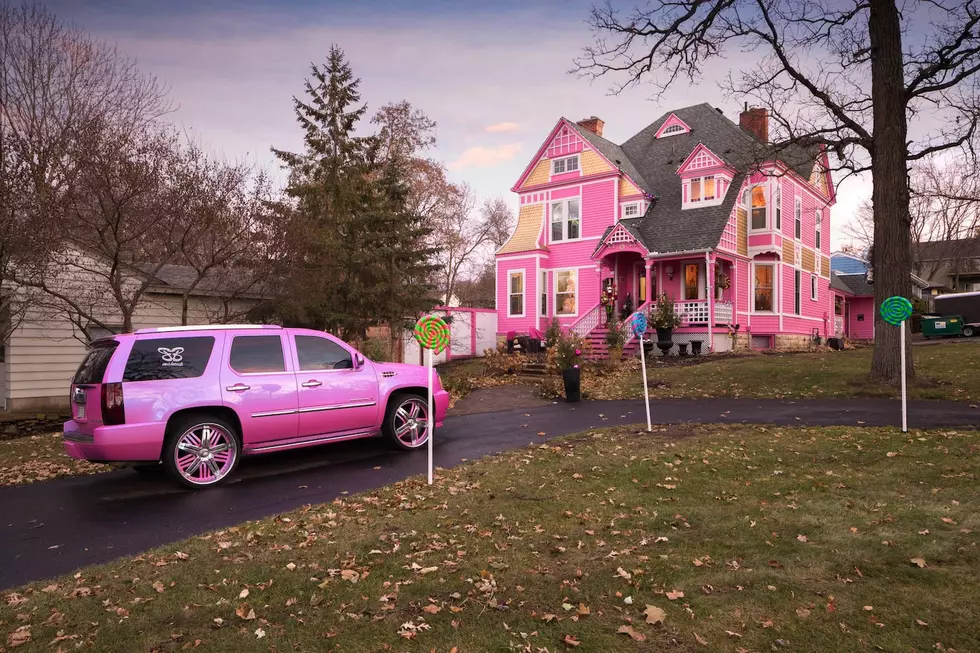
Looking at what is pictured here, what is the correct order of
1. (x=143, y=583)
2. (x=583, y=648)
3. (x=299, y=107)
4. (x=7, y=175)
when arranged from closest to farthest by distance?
(x=583, y=648) → (x=143, y=583) → (x=7, y=175) → (x=299, y=107)

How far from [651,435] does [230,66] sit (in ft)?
43.9

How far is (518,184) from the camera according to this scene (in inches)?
1143

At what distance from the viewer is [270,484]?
769cm

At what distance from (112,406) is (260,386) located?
1640 millimetres

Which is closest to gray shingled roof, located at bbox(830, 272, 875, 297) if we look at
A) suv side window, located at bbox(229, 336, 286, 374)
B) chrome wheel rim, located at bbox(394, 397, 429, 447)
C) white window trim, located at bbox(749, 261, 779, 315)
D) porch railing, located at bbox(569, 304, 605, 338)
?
white window trim, located at bbox(749, 261, 779, 315)

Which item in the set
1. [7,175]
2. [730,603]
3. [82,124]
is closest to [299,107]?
[82,124]

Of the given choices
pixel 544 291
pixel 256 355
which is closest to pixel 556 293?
pixel 544 291

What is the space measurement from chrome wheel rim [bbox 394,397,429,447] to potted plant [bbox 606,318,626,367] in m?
10.8

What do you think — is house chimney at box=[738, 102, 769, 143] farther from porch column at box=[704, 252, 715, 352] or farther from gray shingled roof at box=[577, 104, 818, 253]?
porch column at box=[704, 252, 715, 352]

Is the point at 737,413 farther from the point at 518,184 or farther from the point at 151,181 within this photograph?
the point at 518,184

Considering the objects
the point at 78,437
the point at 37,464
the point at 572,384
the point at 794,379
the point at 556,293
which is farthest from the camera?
the point at 556,293

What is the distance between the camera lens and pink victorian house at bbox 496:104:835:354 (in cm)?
2425

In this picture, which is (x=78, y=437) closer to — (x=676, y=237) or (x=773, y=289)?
(x=676, y=237)

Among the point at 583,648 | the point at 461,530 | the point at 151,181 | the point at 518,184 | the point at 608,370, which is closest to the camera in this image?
the point at 583,648
